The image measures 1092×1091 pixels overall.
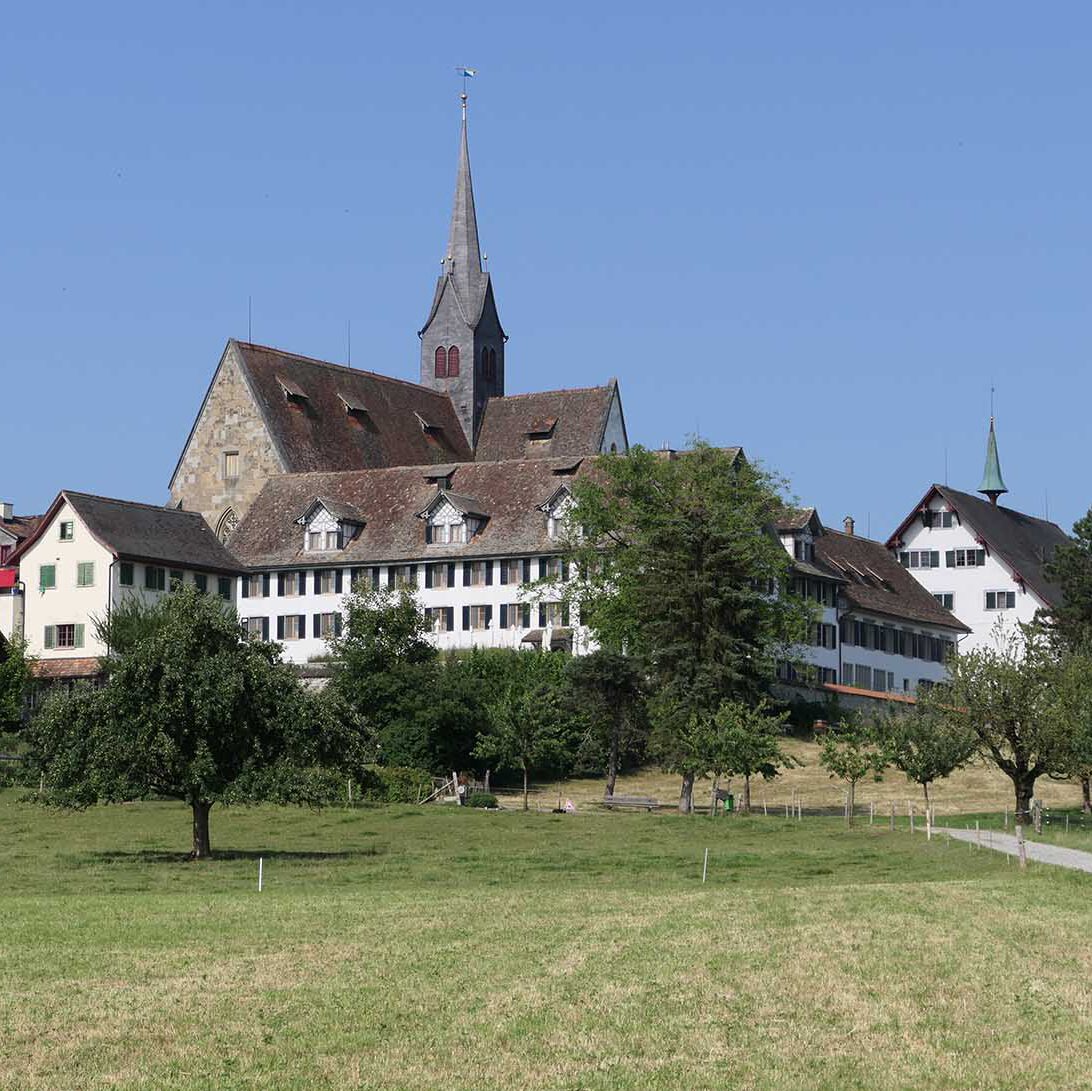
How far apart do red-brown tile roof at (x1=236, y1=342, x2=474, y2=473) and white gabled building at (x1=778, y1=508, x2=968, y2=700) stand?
25820 millimetres

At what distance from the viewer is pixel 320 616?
363 feet

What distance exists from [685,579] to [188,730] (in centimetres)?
3386

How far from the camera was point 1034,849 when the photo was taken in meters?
57.5

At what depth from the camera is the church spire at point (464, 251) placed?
492 feet

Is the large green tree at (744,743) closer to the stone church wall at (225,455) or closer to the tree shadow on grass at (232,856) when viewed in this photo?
the tree shadow on grass at (232,856)

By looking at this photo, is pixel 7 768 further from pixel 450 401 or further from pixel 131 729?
pixel 450 401

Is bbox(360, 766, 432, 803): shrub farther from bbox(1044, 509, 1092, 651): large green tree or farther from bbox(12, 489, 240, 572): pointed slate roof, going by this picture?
bbox(1044, 509, 1092, 651): large green tree

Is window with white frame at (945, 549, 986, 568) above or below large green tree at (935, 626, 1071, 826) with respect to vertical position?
above

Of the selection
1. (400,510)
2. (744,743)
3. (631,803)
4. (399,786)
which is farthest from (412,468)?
(744,743)

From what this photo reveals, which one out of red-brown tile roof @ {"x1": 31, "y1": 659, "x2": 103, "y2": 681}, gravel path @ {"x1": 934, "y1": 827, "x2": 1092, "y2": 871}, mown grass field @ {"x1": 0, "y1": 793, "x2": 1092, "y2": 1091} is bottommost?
mown grass field @ {"x1": 0, "y1": 793, "x2": 1092, "y2": 1091}

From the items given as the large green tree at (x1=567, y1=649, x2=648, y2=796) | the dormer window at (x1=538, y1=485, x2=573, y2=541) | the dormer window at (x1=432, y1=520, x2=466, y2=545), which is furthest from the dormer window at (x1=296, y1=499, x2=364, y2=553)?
the large green tree at (x1=567, y1=649, x2=648, y2=796)

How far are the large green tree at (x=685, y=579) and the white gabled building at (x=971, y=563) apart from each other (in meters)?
33.5

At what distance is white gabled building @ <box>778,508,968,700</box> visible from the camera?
4488 inches

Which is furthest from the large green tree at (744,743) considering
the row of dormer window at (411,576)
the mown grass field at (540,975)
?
the row of dormer window at (411,576)
